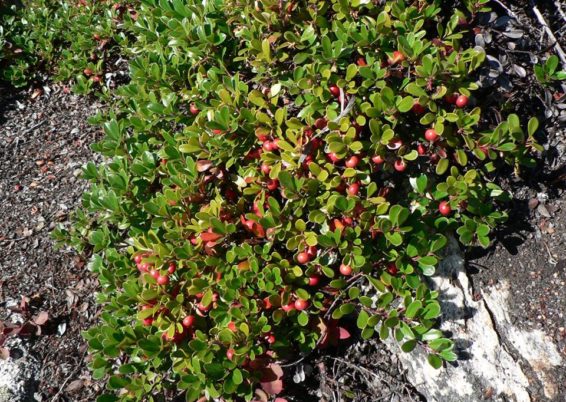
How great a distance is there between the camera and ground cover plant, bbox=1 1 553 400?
2.19 m

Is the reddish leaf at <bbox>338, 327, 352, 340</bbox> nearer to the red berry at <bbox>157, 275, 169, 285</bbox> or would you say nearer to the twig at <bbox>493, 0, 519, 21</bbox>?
the red berry at <bbox>157, 275, 169, 285</bbox>

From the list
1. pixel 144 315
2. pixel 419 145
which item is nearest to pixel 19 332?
pixel 144 315

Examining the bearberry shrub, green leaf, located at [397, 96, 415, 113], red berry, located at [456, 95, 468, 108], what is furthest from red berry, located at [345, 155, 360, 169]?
red berry, located at [456, 95, 468, 108]

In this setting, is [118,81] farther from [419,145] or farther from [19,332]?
[419,145]

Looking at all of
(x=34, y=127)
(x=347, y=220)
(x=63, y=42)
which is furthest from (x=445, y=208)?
(x=63, y=42)

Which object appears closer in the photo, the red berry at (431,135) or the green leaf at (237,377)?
the green leaf at (237,377)

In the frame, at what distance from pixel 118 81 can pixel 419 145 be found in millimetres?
2966

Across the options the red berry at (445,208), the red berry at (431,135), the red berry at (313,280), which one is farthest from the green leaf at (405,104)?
the red berry at (313,280)

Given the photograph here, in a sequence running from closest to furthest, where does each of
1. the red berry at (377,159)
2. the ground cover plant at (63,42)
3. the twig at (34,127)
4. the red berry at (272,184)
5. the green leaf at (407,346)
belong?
1. the green leaf at (407,346)
2. the red berry at (377,159)
3. the red berry at (272,184)
4. the ground cover plant at (63,42)
5. the twig at (34,127)

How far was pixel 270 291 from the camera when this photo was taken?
7.30 feet

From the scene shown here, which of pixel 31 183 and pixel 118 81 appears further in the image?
pixel 118 81

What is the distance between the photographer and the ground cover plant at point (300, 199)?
219 cm

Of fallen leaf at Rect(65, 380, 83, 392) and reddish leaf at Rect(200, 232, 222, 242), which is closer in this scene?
reddish leaf at Rect(200, 232, 222, 242)

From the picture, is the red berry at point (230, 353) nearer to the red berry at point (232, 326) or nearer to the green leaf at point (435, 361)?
the red berry at point (232, 326)
